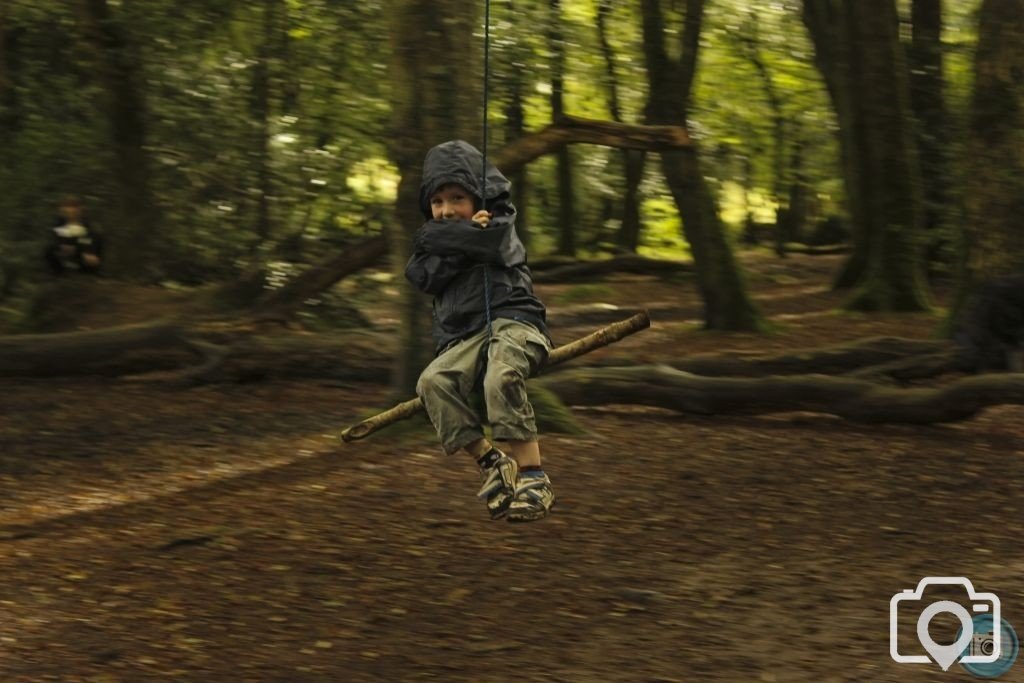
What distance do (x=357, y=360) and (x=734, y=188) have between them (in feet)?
89.1

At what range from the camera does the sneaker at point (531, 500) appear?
5.33 meters

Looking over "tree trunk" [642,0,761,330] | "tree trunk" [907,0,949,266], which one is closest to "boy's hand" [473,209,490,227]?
"tree trunk" [642,0,761,330]

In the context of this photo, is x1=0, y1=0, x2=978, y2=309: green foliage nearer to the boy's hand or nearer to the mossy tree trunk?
the mossy tree trunk

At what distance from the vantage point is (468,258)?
18.1 feet

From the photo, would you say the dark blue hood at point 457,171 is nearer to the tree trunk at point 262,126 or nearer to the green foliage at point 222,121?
the green foliage at point 222,121

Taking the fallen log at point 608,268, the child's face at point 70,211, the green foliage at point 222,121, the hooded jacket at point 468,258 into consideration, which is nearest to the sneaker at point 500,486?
the hooded jacket at point 468,258

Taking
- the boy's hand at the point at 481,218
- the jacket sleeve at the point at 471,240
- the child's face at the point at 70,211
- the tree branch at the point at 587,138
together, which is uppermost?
the boy's hand at the point at 481,218

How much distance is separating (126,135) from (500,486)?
11435 mm

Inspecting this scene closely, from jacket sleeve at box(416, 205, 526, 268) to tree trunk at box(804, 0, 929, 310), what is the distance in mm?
13029

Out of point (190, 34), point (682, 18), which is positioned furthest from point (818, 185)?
point (190, 34)

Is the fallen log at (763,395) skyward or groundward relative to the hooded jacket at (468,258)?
groundward

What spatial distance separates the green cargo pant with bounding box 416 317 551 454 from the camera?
5.44 metres

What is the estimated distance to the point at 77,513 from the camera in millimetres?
8695

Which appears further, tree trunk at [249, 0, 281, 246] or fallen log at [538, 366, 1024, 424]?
tree trunk at [249, 0, 281, 246]
